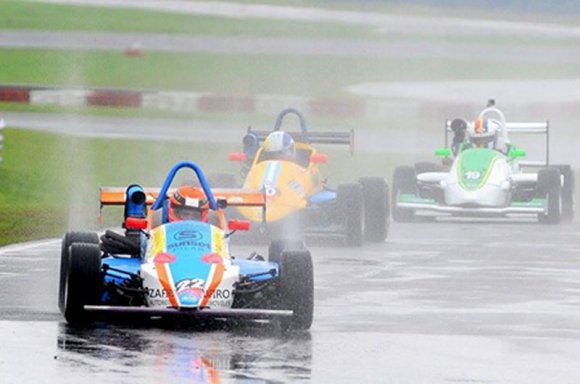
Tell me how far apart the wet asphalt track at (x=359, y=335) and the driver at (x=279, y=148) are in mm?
3613

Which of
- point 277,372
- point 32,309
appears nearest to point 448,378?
point 277,372

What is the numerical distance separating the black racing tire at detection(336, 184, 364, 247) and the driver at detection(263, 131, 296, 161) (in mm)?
910

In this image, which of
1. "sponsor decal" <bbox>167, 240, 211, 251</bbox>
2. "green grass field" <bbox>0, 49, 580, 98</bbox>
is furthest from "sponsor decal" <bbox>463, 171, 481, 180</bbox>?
"green grass field" <bbox>0, 49, 580, 98</bbox>

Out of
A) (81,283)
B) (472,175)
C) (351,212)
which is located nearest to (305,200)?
(351,212)

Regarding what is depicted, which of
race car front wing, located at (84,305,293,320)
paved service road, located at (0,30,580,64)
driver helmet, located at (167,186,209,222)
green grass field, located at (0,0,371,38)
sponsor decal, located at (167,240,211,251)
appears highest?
green grass field, located at (0,0,371,38)

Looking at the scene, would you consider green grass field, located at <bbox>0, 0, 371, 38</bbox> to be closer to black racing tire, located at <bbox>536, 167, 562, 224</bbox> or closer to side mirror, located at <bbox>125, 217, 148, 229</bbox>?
black racing tire, located at <bbox>536, 167, 562, 224</bbox>

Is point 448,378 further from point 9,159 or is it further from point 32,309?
point 9,159

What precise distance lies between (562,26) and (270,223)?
40.2 metres

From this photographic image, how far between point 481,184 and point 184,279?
14.1 metres

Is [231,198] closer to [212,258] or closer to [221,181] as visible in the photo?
[212,258]

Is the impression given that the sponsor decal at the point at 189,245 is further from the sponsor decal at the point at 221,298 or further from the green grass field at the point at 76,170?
the green grass field at the point at 76,170

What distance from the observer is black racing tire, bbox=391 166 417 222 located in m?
28.9

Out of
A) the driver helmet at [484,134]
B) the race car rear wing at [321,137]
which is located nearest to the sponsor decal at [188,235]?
the race car rear wing at [321,137]

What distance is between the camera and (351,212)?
24.0 meters
